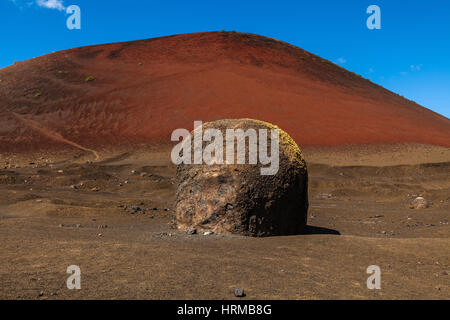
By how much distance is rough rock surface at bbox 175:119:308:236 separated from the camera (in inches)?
228

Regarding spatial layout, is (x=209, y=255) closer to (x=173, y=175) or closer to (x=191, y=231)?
(x=191, y=231)

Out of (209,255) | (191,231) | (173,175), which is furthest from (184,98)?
(209,255)

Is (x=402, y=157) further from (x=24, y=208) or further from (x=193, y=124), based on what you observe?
(x=24, y=208)

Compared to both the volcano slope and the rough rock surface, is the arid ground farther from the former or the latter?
the rough rock surface

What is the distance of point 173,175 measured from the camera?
54.8 ft

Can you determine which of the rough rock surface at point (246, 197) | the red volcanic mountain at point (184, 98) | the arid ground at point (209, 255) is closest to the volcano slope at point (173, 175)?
the arid ground at point (209, 255)

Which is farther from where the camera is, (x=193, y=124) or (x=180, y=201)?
(x=193, y=124)

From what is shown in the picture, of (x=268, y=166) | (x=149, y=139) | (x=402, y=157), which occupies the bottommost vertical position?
(x=268, y=166)

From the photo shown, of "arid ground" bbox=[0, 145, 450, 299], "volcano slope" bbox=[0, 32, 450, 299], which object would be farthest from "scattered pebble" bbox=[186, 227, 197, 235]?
"volcano slope" bbox=[0, 32, 450, 299]

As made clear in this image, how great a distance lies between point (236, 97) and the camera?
96.5 ft

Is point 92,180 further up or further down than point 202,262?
further up

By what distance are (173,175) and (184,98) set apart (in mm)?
14035
